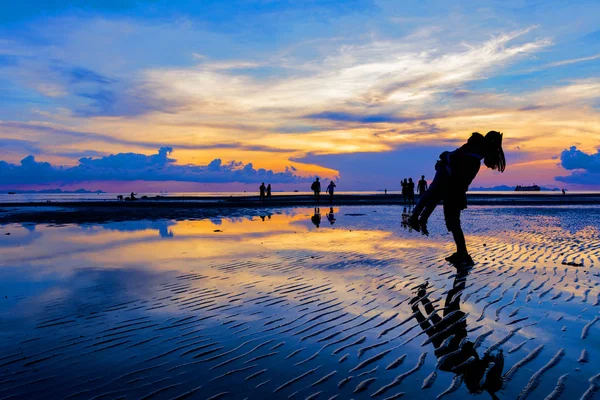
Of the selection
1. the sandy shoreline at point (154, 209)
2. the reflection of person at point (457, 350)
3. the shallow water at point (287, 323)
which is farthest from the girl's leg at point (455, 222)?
the sandy shoreline at point (154, 209)

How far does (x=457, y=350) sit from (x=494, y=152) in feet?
19.9

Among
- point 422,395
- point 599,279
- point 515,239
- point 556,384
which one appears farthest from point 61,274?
→ point 515,239

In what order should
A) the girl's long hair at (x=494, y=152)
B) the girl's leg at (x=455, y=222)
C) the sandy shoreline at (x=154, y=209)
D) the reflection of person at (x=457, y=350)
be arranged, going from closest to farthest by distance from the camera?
the reflection of person at (x=457, y=350)
the girl's long hair at (x=494, y=152)
the girl's leg at (x=455, y=222)
the sandy shoreline at (x=154, y=209)

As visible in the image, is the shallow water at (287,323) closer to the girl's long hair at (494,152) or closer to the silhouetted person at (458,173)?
the silhouetted person at (458,173)

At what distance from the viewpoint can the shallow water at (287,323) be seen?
160 inches

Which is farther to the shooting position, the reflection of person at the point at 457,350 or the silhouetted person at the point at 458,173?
the silhouetted person at the point at 458,173

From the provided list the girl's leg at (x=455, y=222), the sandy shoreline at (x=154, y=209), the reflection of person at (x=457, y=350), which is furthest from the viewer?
the sandy shoreline at (x=154, y=209)

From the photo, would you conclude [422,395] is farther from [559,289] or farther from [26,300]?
[26,300]

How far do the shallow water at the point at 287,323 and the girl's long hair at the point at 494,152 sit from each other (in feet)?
7.08

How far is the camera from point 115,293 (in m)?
7.74

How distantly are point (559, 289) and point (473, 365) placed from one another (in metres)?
4.12

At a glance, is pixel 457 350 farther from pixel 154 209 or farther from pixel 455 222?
pixel 154 209

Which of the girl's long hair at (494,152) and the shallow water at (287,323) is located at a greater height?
the girl's long hair at (494,152)

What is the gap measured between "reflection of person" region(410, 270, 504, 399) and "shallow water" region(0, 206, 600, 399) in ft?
0.12
